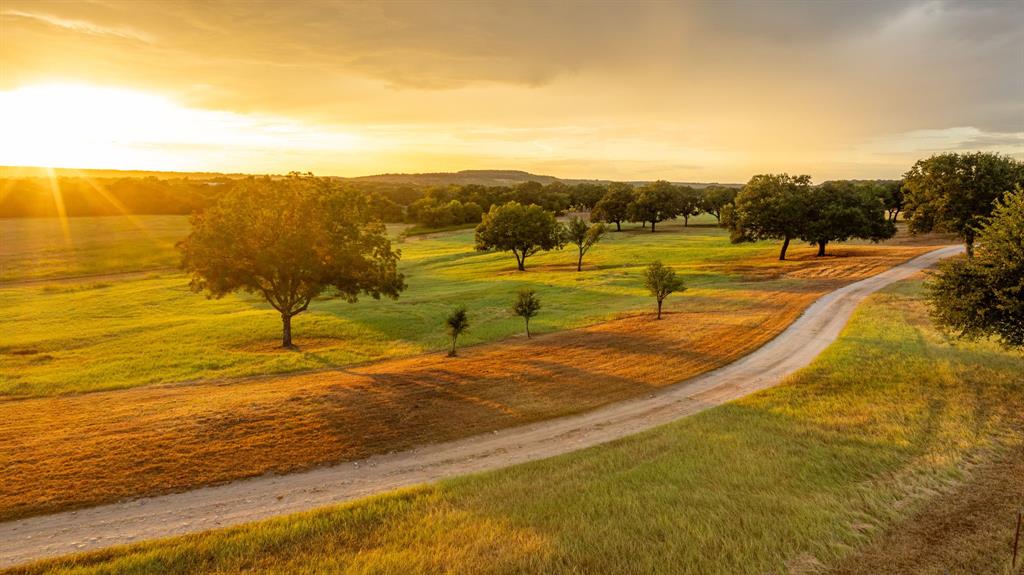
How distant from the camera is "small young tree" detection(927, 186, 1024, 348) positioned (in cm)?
2111

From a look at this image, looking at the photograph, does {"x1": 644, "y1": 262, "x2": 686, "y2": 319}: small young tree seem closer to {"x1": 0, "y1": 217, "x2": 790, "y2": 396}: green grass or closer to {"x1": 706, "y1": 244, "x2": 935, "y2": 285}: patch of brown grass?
{"x1": 0, "y1": 217, "x2": 790, "y2": 396}: green grass

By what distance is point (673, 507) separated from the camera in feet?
44.6

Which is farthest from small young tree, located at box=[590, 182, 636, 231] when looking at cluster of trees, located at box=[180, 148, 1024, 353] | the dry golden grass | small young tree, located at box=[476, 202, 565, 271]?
the dry golden grass

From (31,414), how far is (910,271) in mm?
73957

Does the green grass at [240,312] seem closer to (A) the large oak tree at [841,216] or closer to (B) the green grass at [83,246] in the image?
(B) the green grass at [83,246]

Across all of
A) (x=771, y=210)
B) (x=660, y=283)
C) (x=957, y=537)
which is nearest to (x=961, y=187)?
(x=771, y=210)

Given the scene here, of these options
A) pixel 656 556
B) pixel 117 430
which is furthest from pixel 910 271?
pixel 117 430

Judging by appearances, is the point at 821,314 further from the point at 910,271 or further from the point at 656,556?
the point at 656,556

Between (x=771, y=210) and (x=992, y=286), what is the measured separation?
50.3 meters

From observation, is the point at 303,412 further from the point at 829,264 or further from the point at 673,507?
the point at 829,264

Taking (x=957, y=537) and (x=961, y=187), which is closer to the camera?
(x=957, y=537)

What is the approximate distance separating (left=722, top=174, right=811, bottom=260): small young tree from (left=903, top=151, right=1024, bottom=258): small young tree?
13.6 meters

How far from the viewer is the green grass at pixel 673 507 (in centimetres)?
1159

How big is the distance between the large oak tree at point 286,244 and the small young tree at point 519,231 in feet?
134
